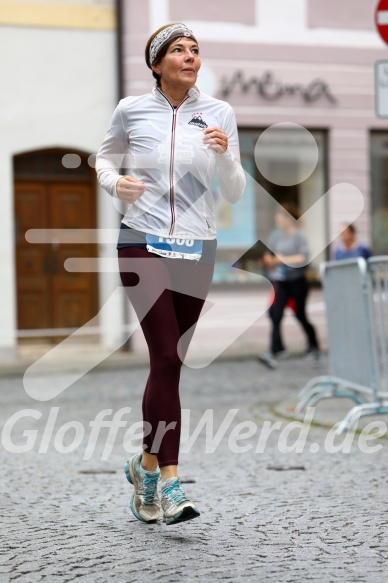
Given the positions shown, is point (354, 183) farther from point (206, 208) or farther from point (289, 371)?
point (206, 208)

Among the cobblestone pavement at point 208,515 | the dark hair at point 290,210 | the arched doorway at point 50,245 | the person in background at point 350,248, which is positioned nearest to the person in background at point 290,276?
the person in background at point 350,248

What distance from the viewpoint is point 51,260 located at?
1633 centimetres

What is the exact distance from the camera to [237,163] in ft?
15.8

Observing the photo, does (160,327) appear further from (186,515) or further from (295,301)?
(295,301)

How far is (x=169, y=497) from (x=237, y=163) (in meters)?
1.35

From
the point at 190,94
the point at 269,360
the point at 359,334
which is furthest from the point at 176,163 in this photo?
the point at 269,360

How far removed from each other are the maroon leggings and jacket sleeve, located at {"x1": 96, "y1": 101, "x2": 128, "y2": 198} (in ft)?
0.98

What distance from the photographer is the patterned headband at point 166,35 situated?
4.75 metres

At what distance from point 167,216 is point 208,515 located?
1278mm

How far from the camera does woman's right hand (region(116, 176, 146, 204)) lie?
4641 mm

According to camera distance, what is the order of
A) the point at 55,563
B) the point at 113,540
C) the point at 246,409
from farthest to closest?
the point at 246,409
the point at 113,540
the point at 55,563

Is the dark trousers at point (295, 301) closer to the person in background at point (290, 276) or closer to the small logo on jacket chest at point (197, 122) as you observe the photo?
the person in background at point (290, 276)

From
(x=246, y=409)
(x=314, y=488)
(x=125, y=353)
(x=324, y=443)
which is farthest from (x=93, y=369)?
(x=314, y=488)

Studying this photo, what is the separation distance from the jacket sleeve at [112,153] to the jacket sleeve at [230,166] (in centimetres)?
42
